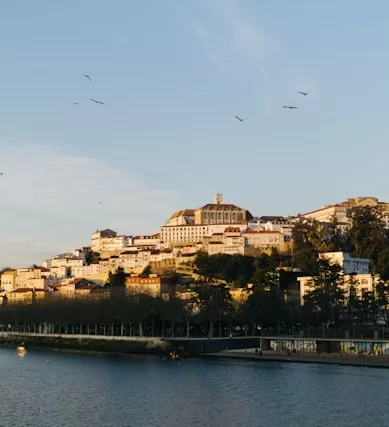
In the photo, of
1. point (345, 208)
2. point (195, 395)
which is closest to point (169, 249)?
point (345, 208)

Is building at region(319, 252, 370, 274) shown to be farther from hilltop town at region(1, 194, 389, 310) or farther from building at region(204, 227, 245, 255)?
building at region(204, 227, 245, 255)

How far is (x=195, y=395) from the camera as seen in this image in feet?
124

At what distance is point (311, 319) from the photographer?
2717 inches

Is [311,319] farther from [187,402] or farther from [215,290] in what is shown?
[187,402]

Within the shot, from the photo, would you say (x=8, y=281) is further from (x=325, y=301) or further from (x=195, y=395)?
(x=195, y=395)

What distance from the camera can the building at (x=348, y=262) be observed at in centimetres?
8644

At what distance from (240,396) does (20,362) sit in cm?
2538

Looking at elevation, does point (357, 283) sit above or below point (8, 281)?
below

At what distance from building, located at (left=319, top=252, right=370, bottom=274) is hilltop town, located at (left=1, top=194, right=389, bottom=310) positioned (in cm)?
93

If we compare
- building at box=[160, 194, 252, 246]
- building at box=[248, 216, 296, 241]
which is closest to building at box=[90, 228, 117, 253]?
building at box=[160, 194, 252, 246]

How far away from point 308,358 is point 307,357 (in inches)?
21.0

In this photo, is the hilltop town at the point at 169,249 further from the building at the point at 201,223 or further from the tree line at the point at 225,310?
the tree line at the point at 225,310

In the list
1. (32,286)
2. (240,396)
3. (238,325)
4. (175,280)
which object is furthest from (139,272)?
(240,396)

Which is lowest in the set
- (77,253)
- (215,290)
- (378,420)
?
(378,420)
